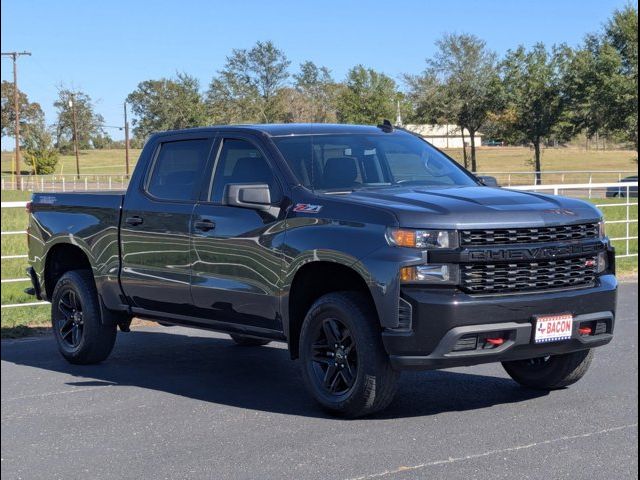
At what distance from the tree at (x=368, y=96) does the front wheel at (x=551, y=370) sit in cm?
2182

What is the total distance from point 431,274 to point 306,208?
3.56ft

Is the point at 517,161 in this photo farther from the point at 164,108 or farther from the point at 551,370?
the point at 551,370

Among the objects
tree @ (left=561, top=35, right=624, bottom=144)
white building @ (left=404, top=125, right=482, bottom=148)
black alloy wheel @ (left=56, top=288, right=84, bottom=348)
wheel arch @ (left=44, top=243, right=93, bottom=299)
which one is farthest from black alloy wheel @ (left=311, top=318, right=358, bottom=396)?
white building @ (left=404, top=125, right=482, bottom=148)

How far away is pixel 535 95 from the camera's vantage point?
5206 cm

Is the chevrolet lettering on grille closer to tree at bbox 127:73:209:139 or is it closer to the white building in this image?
tree at bbox 127:73:209:139

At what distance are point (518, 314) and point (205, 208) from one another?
8.13ft

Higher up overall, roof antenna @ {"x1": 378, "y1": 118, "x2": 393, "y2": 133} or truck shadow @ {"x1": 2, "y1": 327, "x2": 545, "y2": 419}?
roof antenna @ {"x1": 378, "y1": 118, "x2": 393, "y2": 133}

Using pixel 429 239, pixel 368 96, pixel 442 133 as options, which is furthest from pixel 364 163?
pixel 442 133

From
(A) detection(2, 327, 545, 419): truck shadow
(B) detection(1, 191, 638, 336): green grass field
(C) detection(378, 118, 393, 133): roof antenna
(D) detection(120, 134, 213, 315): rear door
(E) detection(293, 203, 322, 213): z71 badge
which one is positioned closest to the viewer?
(E) detection(293, 203, 322, 213): z71 badge

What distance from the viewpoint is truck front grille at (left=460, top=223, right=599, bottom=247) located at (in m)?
6.25

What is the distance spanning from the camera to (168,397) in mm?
7484

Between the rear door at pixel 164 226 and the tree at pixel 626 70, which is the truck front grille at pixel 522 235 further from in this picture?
the tree at pixel 626 70

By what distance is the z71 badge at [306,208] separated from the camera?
22.3 ft

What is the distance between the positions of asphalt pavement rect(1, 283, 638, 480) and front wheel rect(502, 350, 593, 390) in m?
0.13
